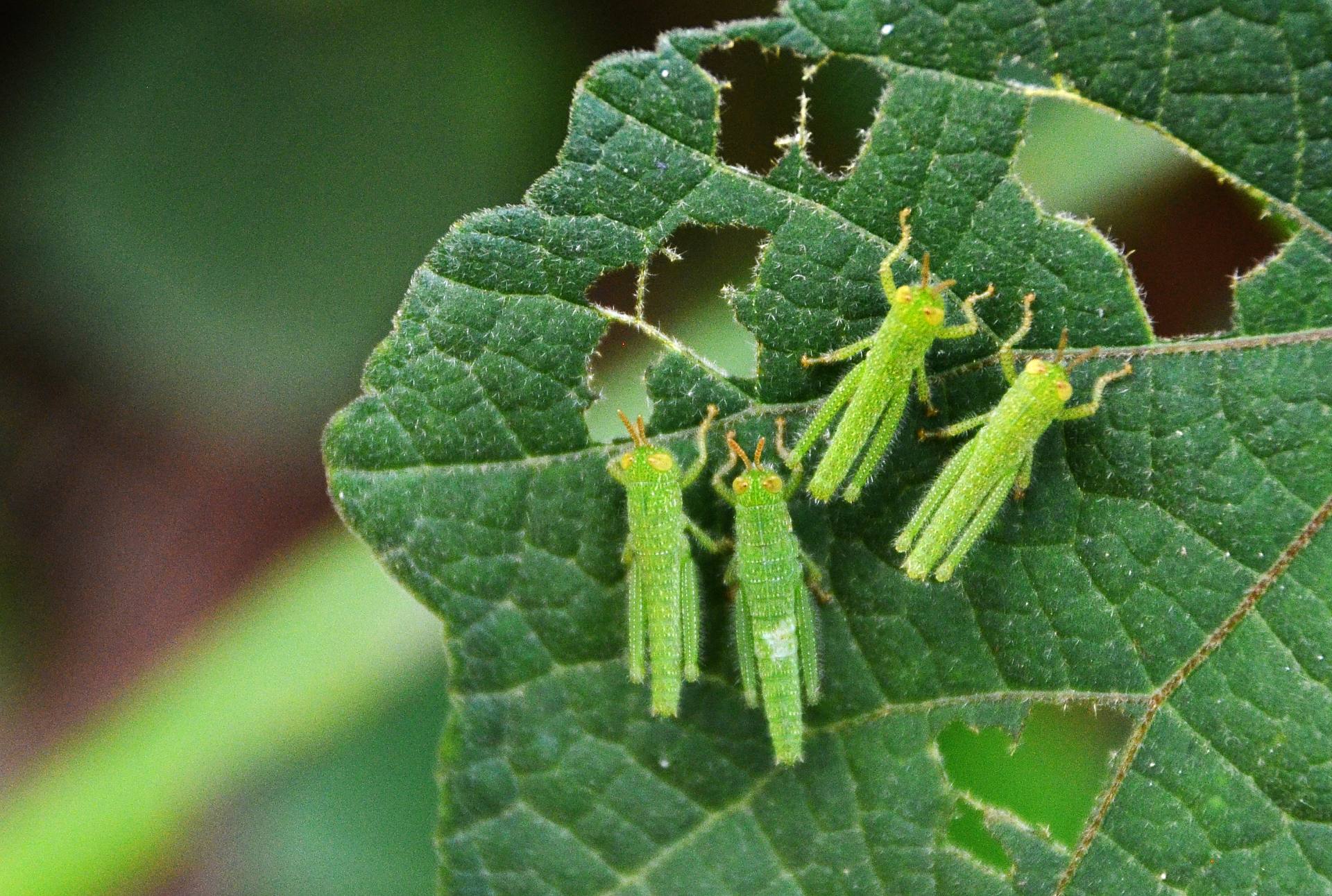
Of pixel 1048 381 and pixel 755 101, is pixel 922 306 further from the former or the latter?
pixel 755 101

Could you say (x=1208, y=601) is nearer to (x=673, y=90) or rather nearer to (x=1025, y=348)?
(x=1025, y=348)

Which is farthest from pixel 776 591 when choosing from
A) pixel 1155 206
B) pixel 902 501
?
pixel 1155 206

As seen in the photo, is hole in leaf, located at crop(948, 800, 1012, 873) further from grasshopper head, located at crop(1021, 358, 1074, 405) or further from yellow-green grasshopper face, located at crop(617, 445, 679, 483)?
yellow-green grasshopper face, located at crop(617, 445, 679, 483)

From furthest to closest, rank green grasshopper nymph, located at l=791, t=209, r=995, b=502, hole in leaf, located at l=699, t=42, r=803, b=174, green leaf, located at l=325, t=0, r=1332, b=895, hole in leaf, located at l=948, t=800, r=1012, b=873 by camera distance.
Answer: hole in leaf, located at l=948, t=800, r=1012, b=873, hole in leaf, located at l=699, t=42, r=803, b=174, green grasshopper nymph, located at l=791, t=209, r=995, b=502, green leaf, located at l=325, t=0, r=1332, b=895

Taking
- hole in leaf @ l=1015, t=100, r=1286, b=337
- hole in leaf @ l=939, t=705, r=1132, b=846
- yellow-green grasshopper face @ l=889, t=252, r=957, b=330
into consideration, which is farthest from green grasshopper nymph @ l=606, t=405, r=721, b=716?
hole in leaf @ l=1015, t=100, r=1286, b=337

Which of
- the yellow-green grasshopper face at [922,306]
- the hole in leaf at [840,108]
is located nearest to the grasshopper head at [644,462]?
the yellow-green grasshopper face at [922,306]
